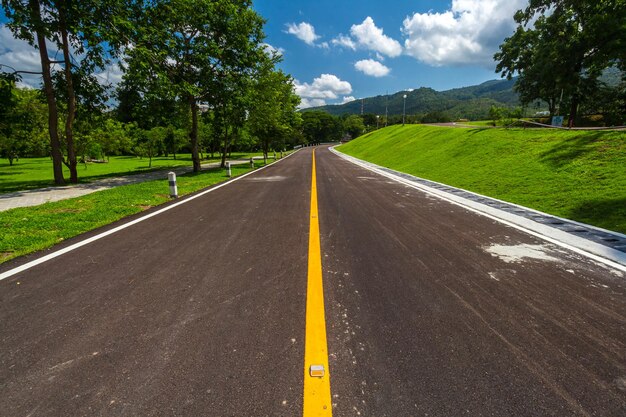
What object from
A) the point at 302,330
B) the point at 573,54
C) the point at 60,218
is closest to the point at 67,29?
the point at 60,218

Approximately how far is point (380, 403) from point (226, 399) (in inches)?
39.9

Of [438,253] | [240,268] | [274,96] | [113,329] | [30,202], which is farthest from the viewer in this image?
[274,96]

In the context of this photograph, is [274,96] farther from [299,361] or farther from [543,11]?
[543,11]

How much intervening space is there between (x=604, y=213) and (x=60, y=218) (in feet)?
43.0

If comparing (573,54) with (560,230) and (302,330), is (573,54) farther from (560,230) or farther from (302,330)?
(302,330)

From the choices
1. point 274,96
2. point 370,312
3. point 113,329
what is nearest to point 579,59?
point 274,96

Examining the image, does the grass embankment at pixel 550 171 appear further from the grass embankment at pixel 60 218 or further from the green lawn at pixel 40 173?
the green lawn at pixel 40 173

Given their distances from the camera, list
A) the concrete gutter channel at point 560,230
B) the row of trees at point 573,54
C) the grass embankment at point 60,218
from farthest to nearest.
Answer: the row of trees at point 573,54 < the grass embankment at point 60,218 < the concrete gutter channel at point 560,230

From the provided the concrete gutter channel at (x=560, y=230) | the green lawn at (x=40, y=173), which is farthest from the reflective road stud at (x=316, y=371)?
the green lawn at (x=40, y=173)

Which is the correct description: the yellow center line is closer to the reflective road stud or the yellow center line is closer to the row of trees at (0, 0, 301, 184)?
the reflective road stud

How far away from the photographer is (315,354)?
2.37 meters

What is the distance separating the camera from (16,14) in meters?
11.5

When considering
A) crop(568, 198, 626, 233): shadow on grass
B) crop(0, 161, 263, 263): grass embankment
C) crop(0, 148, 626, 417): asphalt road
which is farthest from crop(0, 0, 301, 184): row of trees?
crop(568, 198, 626, 233): shadow on grass

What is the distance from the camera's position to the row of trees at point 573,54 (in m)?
23.4
